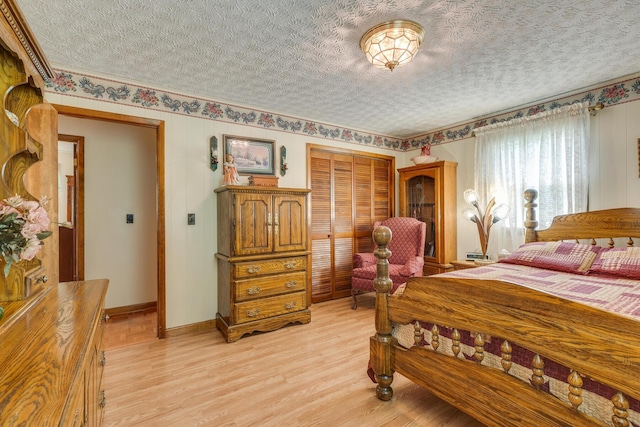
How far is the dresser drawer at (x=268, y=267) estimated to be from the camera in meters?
2.88

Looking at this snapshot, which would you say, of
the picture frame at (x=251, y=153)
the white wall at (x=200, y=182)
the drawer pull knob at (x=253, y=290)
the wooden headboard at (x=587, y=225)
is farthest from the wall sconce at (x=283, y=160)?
the wooden headboard at (x=587, y=225)

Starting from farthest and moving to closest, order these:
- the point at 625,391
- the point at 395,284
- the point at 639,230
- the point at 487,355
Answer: the point at 395,284, the point at 639,230, the point at 487,355, the point at 625,391

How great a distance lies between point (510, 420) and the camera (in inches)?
52.1

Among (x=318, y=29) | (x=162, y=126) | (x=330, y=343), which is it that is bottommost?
(x=330, y=343)

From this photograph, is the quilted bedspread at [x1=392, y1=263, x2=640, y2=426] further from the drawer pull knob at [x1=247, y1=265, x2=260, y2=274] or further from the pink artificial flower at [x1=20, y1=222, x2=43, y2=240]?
the pink artificial flower at [x1=20, y1=222, x2=43, y2=240]

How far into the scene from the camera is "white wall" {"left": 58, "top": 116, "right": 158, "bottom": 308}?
3.48 meters

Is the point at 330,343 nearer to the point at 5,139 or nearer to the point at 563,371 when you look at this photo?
the point at 563,371

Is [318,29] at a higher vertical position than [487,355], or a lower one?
higher

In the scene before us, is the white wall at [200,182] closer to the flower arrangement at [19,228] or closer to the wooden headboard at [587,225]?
the wooden headboard at [587,225]

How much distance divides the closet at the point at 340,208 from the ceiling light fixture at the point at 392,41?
1883 mm

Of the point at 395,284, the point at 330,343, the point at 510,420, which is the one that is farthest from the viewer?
the point at 395,284

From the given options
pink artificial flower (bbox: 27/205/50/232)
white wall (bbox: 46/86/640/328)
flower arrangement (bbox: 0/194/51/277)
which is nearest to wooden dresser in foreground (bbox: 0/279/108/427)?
flower arrangement (bbox: 0/194/51/277)

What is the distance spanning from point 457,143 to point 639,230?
6.83ft

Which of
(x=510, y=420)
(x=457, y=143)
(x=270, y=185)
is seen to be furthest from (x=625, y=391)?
(x=457, y=143)
